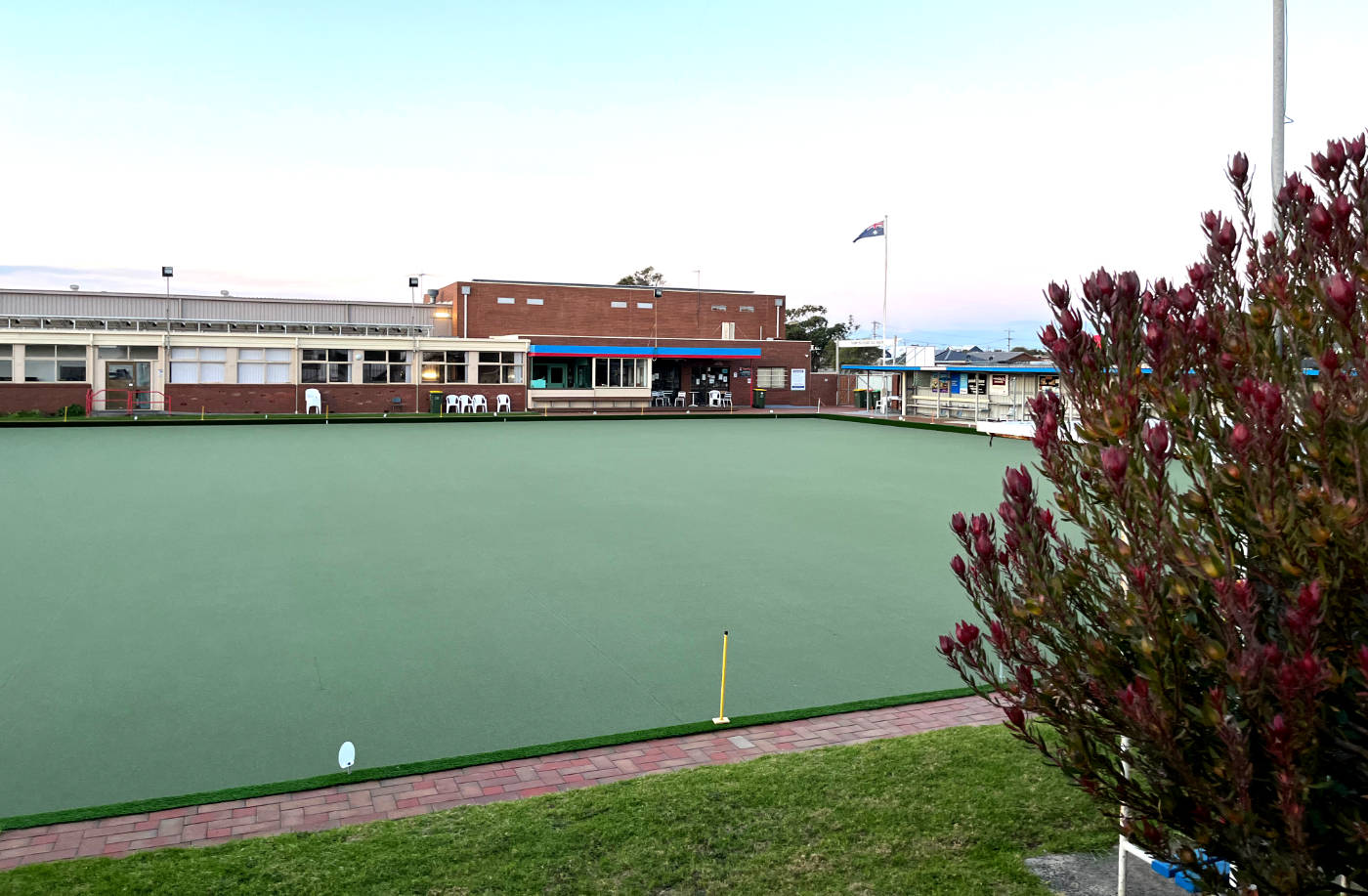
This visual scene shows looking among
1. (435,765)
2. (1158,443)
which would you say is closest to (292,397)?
(435,765)

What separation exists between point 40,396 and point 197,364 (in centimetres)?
574

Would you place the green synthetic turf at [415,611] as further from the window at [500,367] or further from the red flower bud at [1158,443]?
the window at [500,367]

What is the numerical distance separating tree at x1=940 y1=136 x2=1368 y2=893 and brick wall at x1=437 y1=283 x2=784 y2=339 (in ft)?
177

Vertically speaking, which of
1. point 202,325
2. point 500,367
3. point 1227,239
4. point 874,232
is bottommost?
point 1227,239

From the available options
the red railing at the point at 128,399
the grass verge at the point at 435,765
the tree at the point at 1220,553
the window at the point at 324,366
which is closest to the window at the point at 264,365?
the window at the point at 324,366

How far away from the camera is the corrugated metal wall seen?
51.1m

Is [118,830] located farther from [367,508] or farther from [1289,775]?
[367,508]

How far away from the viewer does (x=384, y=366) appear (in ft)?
148

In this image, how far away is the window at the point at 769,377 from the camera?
57.7m

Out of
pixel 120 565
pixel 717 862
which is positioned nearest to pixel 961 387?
pixel 120 565

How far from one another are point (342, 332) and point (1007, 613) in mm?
53883

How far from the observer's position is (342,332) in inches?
2093

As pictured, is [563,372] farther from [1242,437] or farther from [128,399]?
[1242,437]

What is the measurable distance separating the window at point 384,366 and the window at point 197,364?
5.72 meters
